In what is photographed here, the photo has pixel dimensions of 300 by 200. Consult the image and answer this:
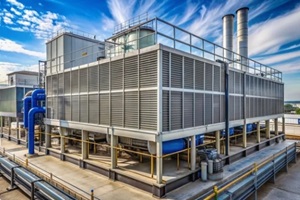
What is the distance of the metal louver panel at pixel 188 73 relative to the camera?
9336 mm

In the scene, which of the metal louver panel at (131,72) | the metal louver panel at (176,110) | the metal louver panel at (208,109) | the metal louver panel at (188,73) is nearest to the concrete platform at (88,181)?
the metal louver panel at (176,110)

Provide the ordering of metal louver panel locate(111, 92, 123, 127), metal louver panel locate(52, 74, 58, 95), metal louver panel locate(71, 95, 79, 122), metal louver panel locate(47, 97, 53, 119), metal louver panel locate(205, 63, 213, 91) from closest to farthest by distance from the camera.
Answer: metal louver panel locate(111, 92, 123, 127)
metal louver panel locate(205, 63, 213, 91)
metal louver panel locate(71, 95, 79, 122)
metal louver panel locate(52, 74, 58, 95)
metal louver panel locate(47, 97, 53, 119)

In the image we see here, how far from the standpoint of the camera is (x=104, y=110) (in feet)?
35.1

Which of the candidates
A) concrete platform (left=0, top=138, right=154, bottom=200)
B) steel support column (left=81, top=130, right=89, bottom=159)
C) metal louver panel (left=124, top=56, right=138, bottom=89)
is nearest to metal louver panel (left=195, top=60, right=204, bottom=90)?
metal louver panel (left=124, top=56, right=138, bottom=89)

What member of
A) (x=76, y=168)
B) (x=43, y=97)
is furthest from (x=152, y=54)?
(x=43, y=97)

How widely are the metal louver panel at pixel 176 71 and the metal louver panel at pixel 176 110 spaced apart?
0.43 m

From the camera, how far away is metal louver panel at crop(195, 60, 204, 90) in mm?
10023

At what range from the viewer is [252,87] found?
15531mm

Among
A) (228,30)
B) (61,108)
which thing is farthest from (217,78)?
(61,108)

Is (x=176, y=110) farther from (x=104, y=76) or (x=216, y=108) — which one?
A: (x=104, y=76)

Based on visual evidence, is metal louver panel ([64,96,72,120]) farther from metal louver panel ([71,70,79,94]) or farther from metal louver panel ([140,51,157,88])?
metal louver panel ([140,51,157,88])

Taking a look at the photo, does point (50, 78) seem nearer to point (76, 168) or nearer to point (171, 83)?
point (76, 168)

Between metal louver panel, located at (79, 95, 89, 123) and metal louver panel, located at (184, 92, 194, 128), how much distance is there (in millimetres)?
6237

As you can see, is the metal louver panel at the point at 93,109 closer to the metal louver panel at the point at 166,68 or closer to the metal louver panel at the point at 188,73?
the metal louver panel at the point at 166,68
